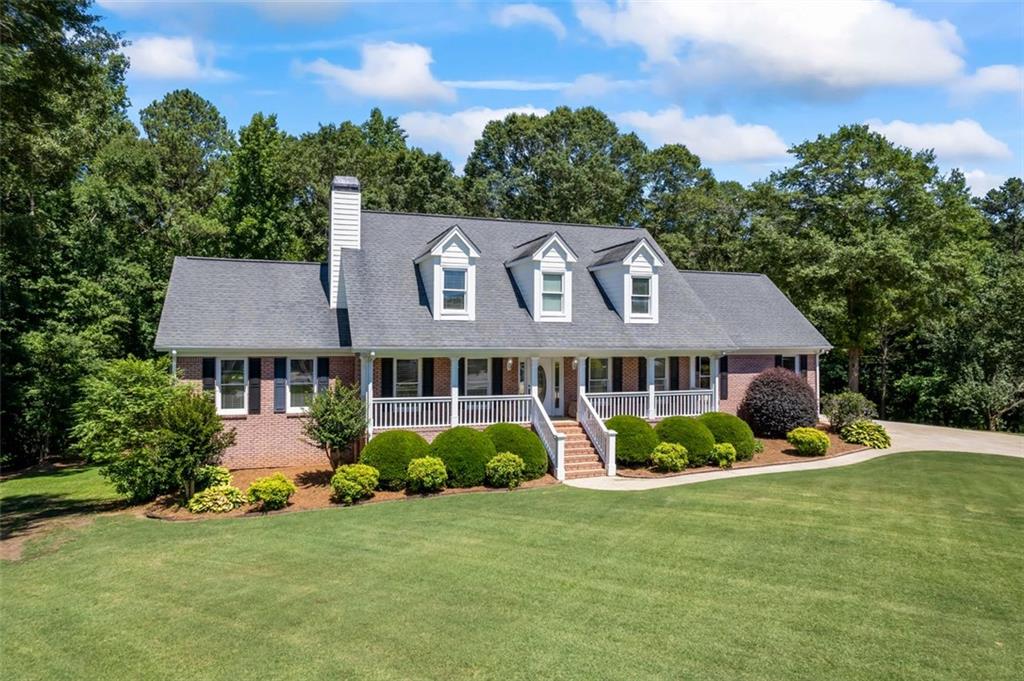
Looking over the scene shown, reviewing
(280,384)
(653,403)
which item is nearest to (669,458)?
(653,403)

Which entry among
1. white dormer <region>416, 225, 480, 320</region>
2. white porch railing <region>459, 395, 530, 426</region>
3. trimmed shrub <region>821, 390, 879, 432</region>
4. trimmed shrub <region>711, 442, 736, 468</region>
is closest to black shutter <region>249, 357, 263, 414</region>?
white dormer <region>416, 225, 480, 320</region>

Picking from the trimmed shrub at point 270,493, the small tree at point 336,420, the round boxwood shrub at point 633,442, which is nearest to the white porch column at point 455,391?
the small tree at point 336,420

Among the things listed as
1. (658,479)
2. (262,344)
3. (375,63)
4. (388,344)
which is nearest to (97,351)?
(262,344)

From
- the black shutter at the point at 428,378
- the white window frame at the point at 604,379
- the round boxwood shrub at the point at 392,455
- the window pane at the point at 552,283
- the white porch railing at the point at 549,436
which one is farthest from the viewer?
the white window frame at the point at 604,379

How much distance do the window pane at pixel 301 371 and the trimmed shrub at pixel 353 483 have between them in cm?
510

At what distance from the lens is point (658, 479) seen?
58.2 ft

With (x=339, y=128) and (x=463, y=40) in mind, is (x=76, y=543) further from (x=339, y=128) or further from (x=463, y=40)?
(x=339, y=128)

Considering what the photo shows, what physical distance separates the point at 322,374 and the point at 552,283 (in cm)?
811

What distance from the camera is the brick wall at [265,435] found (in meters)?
19.2

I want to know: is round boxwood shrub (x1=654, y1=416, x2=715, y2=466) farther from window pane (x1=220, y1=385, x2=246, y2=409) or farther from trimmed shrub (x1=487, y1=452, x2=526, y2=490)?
window pane (x1=220, y1=385, x2=246, y2=409)

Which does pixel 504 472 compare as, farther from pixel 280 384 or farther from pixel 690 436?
pixel 280 384

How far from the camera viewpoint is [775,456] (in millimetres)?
20953

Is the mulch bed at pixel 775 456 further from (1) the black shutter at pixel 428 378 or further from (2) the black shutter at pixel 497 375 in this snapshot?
(1) the black shutter at pixel 428 378

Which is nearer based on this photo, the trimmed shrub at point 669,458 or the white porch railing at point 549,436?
the white porch railing at point 549,436
